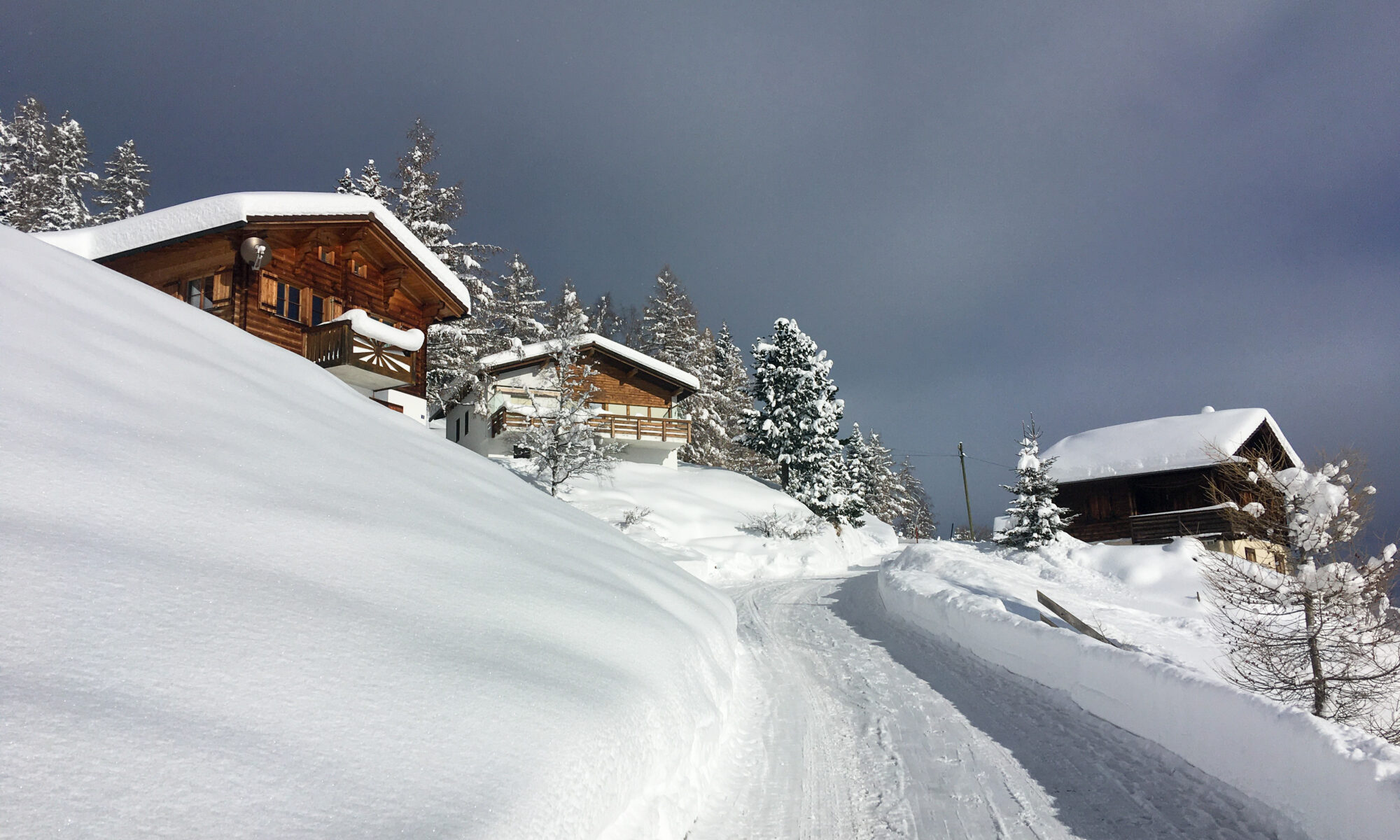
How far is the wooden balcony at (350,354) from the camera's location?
17.8 metres

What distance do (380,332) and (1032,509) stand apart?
75.9 ft

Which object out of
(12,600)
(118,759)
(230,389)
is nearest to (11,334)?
(230,389)

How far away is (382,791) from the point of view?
86.9 inches

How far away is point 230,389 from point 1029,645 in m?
8.85

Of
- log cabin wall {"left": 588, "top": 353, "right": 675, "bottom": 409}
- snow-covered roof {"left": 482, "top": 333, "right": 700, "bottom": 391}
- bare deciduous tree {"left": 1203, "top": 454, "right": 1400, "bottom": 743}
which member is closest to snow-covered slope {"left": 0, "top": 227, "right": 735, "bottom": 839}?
bare deciduous tree {"left": 1203, "top": 454, "right": 1400, "bottom": 743}

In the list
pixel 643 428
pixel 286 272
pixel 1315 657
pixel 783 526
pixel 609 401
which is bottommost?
pixel 1315 657

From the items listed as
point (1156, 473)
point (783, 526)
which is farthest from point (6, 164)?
point (1156, 473)

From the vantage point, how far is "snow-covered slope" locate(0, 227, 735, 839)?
6.33 feet

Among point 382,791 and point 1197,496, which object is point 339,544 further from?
point 1197,496

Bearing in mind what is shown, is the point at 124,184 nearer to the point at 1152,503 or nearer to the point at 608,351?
the point at 608,351

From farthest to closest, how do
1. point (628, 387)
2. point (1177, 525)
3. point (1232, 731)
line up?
point (628, 387), point (1177, 525), point (1232, 731)

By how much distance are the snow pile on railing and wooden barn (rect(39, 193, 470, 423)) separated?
3cm

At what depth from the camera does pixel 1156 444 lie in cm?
2988

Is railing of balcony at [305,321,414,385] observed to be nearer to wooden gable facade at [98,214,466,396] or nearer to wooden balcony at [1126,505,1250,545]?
wooden gable facade at [98,214,466,396]
